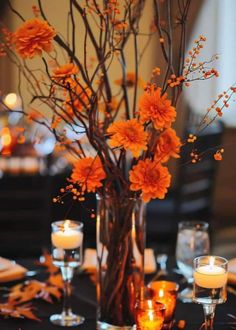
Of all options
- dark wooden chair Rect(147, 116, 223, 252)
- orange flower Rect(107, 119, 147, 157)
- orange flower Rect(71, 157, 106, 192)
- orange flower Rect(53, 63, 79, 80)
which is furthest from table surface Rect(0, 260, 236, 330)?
dark wooden chair Rect(147, 116, 223, 252)

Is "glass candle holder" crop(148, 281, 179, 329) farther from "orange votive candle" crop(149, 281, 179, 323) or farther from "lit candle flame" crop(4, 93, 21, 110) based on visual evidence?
"lit candle flame" crop(4, 93, 21, 110)

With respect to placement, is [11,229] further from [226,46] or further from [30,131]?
[226,46]

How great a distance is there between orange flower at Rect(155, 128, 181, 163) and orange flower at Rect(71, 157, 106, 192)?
127 mm

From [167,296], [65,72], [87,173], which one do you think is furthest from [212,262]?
[65,72]

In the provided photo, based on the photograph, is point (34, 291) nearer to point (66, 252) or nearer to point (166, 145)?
point (66, 252)

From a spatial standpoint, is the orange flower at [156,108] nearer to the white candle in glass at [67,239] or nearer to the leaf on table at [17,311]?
the white candle in glass at [67,239]

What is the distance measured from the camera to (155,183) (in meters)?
1.27

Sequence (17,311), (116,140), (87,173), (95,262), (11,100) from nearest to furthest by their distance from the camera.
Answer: (116,140) < (87,173) < (17,311) < (95,262) < (11,100)

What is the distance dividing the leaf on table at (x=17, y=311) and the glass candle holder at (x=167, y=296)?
28 centimetres

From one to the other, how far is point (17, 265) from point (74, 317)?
359 millimetres

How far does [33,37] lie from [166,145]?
1.16ft

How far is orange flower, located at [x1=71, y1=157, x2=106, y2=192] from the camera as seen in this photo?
132 centimetres

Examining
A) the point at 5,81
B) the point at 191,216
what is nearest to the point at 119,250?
the point at 191,216

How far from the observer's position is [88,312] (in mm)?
1578
